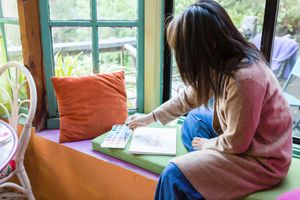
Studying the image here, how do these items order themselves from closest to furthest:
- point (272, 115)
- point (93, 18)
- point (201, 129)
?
point (272, 115)
point (201, 129)
point (93, 18)

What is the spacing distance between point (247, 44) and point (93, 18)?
36.4 inches

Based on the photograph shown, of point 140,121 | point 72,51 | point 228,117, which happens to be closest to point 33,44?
point 72,51

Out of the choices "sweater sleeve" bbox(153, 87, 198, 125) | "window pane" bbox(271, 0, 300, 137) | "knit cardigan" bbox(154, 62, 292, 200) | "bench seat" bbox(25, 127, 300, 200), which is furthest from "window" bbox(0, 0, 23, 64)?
"window pane" bbox(271, 0, 300, 137)

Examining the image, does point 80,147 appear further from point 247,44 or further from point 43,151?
point 247,44

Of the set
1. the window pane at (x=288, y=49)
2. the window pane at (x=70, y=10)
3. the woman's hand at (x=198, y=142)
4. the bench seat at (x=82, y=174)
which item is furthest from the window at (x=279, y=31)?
the window pane at (x=70, y=10)

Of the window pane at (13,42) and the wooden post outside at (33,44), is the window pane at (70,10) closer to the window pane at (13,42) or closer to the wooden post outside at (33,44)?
the wooden post outside at (33,44)

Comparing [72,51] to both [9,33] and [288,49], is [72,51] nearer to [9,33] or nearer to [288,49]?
[9,33]

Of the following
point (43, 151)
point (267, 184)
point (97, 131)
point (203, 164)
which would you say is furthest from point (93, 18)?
point (267, 184)

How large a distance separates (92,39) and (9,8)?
51cm

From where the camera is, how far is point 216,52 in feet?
3.44

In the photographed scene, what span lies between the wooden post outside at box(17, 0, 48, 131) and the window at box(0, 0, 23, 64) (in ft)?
0.54

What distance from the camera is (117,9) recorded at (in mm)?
A: 1747

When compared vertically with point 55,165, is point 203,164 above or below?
above

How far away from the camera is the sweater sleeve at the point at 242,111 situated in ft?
3.19
